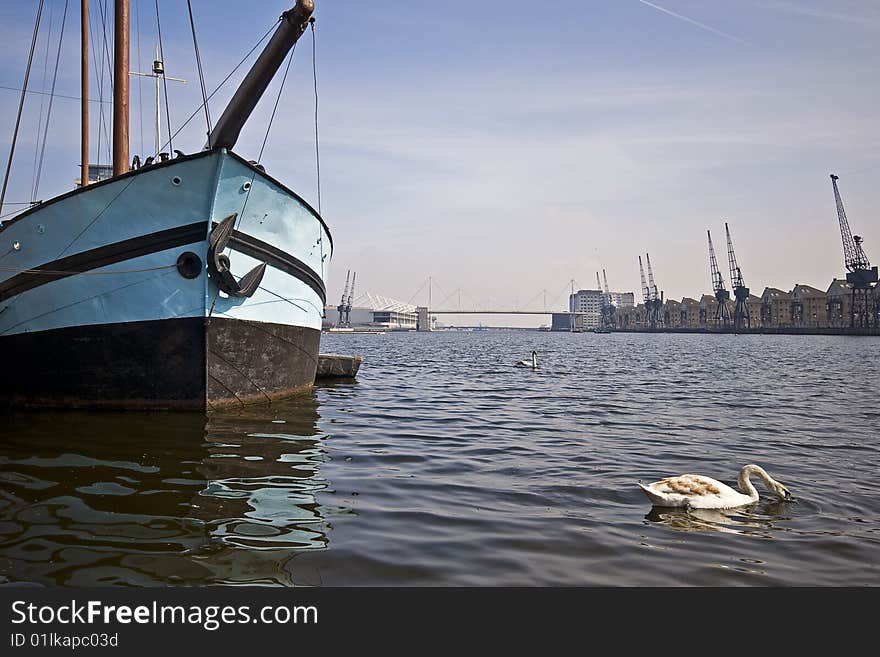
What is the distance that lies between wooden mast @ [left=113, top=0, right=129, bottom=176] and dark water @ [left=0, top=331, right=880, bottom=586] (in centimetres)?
524

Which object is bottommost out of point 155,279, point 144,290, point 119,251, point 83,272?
point 144,290

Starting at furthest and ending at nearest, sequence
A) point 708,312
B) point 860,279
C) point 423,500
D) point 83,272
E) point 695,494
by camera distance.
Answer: point 708,312
point 860,279
point 83,272
point 423,500
point 695,494

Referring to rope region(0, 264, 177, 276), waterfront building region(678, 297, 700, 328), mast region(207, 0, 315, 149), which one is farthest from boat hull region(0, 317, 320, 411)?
waterfront building region(678, 297, 700, 328)

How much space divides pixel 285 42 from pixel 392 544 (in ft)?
25.8

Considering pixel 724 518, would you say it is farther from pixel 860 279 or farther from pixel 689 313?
pixel 689 313

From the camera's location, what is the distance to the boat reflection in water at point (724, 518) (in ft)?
16.7

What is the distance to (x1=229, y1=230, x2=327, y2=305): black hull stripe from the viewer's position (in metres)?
10.1

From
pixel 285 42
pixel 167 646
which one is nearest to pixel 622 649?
pixel 167 646

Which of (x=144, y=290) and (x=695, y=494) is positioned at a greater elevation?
(x=144, y=290)

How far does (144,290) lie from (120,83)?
5183mm

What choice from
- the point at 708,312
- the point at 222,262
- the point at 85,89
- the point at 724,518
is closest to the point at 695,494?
the point at 724,518

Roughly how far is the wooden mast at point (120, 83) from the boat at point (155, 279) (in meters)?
2.50

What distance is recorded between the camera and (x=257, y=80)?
31.9 ft

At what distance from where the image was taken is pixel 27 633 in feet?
10.3
